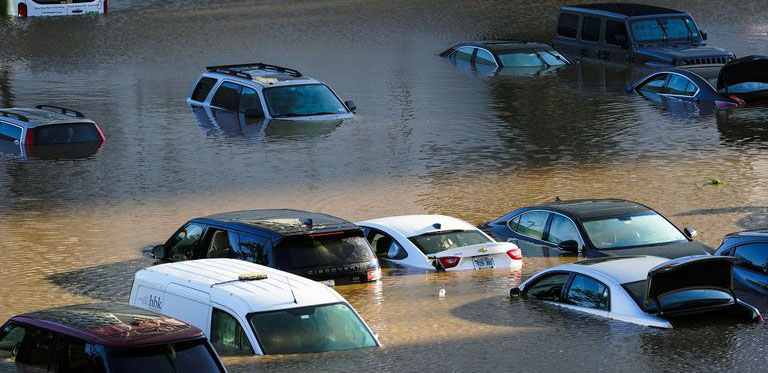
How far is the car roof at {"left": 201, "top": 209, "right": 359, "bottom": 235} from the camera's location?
19.5m

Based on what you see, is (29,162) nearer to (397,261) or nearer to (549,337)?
(397,261)

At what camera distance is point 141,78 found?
156 ft

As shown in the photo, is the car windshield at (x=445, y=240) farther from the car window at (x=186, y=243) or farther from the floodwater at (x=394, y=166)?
the car window at (x=186, y=243)

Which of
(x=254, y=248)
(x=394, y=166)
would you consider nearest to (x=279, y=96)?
(x=394, y=166)

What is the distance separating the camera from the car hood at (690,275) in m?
17.3

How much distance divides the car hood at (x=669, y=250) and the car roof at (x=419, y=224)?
2.26 m

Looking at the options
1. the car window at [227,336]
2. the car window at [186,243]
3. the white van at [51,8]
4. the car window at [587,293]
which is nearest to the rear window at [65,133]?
the car window at [186,243]

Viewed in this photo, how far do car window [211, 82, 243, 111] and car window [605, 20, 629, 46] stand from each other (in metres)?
13.7

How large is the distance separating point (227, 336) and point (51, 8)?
50215 mm

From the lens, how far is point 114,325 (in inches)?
485

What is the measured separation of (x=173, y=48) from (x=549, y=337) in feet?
132

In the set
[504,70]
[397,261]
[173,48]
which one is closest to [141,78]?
[173,48]

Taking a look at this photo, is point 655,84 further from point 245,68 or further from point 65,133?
point 65,133

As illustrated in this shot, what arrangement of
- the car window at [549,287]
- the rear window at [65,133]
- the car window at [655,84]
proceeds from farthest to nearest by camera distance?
the car window at [655,84], the rear window at [65,133], the car window at [549,287]
